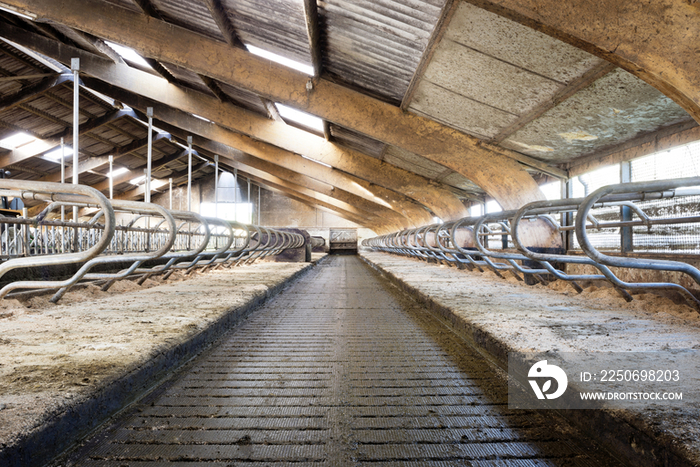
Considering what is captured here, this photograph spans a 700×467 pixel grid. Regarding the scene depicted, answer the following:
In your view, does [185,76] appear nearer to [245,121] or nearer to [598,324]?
[245,121]

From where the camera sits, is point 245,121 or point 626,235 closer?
point 626,235

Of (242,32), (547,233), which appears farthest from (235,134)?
(547,233)

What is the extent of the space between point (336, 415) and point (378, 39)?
4364mm

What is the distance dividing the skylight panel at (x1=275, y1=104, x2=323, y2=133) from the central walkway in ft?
24.7

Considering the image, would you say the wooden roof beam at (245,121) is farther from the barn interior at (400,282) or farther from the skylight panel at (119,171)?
the skylight panel at (119,171)

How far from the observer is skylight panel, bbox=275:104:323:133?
9.79 m

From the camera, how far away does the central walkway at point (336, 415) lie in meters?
1.47

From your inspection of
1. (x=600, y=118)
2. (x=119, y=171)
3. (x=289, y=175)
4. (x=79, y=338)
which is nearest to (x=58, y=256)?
(x=79, y=338)

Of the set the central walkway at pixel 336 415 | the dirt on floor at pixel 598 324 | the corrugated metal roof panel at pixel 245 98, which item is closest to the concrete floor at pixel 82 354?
the central walkway at pixel 336 415

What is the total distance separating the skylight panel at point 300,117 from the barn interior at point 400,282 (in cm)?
27

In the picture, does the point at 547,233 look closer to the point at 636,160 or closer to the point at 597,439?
the point at 636,160

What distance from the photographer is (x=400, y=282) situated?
273 inches

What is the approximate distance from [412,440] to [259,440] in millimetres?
555

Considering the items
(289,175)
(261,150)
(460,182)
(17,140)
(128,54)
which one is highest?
(128,54)
